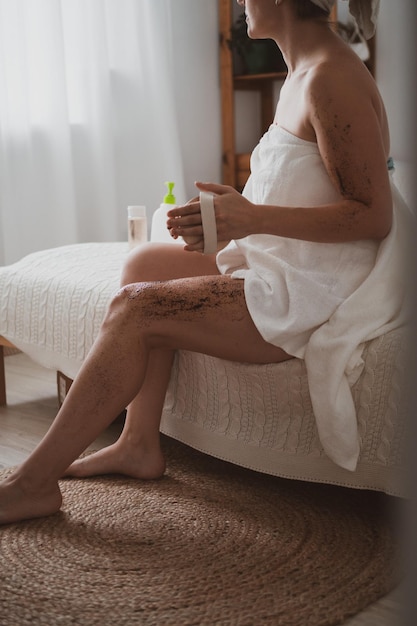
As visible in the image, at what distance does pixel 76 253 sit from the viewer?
2164 millimetres

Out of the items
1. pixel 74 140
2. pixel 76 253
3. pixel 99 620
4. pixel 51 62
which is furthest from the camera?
pixel 74 140

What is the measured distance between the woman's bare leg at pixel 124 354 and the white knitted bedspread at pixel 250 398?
0.08 meters

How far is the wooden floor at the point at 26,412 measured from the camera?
1841mm

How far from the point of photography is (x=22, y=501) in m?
1.36

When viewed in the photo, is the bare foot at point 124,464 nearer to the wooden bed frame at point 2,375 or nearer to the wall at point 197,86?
the wooden bed frame at point 2,375

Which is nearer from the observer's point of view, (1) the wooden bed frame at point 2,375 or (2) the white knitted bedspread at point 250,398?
(2) the white knitted bedspread at point 250,398

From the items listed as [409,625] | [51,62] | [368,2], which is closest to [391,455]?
[368,2]

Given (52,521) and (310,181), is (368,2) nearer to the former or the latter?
(310,181)

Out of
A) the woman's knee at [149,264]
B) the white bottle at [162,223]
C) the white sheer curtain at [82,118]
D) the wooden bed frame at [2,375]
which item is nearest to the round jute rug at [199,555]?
the woman's knee at [149,264]

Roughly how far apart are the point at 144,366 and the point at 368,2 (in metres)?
0.73

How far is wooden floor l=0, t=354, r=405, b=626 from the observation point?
1.84 metres

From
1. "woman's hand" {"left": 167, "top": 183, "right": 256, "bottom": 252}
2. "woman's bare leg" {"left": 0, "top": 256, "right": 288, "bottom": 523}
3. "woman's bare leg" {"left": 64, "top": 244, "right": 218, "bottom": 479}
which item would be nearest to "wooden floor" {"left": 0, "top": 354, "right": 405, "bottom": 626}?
"woman's bare leg" {"left": 64, "top": 244, "right": 218, "bottom": 479}

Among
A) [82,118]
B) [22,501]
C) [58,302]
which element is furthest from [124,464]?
[82,118]

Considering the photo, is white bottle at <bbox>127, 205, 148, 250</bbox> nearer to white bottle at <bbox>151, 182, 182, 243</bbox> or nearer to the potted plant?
white bottle at <bbox>151, 182, 182, 243</bbox>
